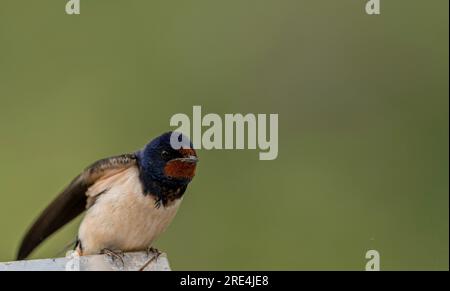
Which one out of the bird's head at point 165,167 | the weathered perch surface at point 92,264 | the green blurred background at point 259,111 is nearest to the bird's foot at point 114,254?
the weathered perch surface at point 92,264

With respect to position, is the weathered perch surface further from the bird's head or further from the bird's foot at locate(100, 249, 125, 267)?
the bird's head

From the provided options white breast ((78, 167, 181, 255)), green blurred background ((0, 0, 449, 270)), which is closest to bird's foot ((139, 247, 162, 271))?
white breast ((78, 167, 181, 255))

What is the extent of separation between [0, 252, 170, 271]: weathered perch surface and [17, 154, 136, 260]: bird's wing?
0.44 m

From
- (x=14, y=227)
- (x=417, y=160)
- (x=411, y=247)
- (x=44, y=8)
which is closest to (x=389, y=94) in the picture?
(x=417, y=160)

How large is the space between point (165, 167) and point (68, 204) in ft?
1.31

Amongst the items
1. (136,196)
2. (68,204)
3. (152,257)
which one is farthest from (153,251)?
(68,204)

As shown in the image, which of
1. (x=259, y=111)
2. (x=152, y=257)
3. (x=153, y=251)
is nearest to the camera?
(x=152, y=257)

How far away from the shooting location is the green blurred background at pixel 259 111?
6.23 meters

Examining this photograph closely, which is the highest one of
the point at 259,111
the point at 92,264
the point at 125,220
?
the point at 259,111

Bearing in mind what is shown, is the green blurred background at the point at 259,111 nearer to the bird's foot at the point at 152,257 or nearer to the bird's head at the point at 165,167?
the bird's head at the point at 165,167

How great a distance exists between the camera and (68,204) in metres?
3.19

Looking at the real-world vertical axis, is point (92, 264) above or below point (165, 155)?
below

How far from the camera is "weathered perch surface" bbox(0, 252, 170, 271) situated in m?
2.41

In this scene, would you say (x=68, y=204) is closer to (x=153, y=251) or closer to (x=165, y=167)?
(x=165, y=167)
